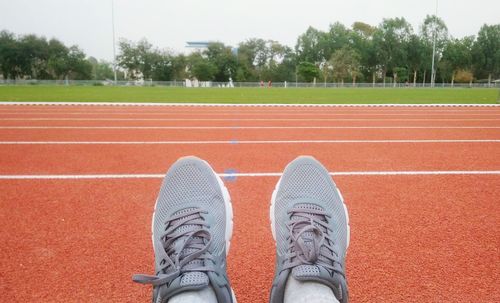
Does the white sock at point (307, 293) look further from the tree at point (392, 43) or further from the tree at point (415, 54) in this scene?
the tree at point (415, 54)

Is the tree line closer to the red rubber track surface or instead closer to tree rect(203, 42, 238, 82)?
tree rect(203, 42, 238, 82)

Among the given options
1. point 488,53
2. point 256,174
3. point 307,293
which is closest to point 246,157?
point 256,174

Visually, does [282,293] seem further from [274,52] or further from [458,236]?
[274,52]

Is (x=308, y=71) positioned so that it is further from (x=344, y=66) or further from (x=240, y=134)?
(x=240, y=134)

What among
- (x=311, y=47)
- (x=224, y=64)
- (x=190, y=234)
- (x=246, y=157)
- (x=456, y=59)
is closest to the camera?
(x=190, y=234)

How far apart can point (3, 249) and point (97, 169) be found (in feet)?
5.78

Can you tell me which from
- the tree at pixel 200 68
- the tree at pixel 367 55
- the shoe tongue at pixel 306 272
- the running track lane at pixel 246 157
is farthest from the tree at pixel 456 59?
the shoe tongue at pixel 306 272

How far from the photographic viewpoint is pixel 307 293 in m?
1.20

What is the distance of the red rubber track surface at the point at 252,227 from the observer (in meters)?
1.71

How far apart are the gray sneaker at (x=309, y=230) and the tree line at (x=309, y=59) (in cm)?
5726

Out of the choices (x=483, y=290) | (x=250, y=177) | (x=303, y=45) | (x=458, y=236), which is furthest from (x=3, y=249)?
(x=303, y=45)

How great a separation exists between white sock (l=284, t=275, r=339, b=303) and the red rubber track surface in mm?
392

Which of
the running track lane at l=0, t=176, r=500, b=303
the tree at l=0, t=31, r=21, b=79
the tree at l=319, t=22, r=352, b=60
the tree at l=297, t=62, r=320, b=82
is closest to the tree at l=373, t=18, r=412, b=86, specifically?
the tree at l=319, t=22, r=352, b=60

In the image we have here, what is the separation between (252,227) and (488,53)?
73.2 meters
